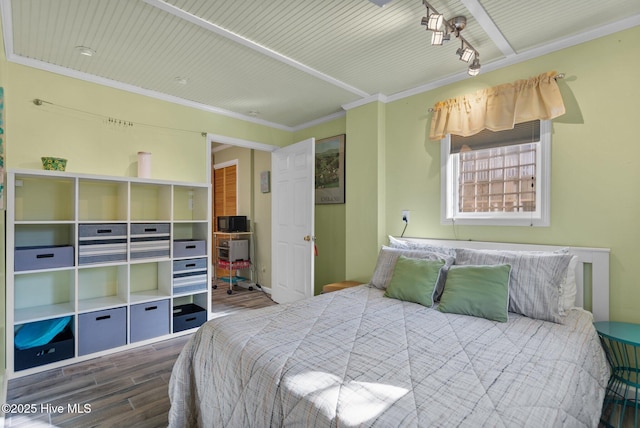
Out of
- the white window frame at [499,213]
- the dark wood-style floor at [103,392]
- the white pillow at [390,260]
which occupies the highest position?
the white window frame at [499,213]

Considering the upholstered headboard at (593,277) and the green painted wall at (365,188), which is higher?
the green painted wall at (365,188)

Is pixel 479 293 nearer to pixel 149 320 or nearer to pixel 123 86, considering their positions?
pixel 149 320

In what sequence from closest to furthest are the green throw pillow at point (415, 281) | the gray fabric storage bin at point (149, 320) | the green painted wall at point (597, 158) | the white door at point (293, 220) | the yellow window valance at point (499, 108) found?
the green painted wall at point (597, 158), the green throw pillow at point (415, 281), the yellow window valance at point (499, 108), the gray fabric storage bin at point (149, 320), the white door at point (293, 220)

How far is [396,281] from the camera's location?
7.80ft

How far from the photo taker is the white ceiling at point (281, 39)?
77.7 inches

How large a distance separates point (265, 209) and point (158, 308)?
239 centimetres

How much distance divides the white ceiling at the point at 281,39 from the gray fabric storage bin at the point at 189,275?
183 centimetres

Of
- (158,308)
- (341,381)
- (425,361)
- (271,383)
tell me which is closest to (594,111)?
(425,361)

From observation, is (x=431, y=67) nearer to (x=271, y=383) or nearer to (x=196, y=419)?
(x=271, y=383)

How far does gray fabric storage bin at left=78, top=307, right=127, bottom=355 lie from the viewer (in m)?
2.61

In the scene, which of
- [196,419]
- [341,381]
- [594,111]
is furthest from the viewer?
[594,111]

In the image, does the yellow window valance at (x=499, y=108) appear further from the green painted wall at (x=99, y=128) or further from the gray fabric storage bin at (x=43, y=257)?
the gray fabric storage bin at (x=43, y=257)

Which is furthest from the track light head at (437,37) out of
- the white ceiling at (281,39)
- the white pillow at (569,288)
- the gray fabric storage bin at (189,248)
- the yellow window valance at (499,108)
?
the gray fabric storage bin at (189,248)

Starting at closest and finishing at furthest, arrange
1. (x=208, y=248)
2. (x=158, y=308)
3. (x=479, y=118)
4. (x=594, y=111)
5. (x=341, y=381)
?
(x=341, y=381)
(x=594, y=111)
(x=479, y=118)
(x=158, y=308)
(x=208, y=248)
